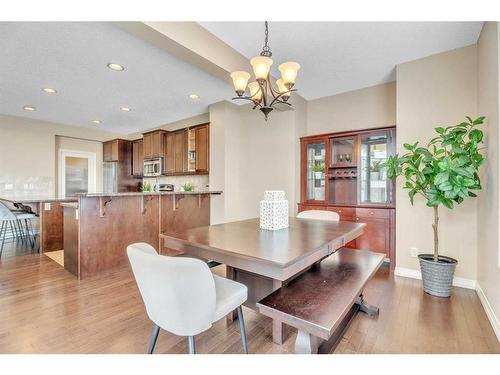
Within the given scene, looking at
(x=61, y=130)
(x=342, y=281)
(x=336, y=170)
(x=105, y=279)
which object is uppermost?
(x=61, y=130)

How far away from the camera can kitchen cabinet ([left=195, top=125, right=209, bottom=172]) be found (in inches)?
184

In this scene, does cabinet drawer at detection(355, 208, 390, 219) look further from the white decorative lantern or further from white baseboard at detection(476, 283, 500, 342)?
the white decorative lantern

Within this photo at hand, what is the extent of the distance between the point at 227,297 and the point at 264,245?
0.36 m

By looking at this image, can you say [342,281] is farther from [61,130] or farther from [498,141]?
[61,130]

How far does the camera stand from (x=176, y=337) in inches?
70.4

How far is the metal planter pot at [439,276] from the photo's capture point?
239cm

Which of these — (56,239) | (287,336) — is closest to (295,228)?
(287,336)

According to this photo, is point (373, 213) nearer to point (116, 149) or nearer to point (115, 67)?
point (115, 67)

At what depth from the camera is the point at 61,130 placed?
5781 mm

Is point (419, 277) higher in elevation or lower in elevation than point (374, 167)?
lower

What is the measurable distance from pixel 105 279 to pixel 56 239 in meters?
2.06

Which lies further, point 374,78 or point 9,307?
point 374,78

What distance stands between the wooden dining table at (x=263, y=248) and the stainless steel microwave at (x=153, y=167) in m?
3.80

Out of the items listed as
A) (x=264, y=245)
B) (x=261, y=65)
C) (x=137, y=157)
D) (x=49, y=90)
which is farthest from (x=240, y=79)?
(x=137, y=157)
